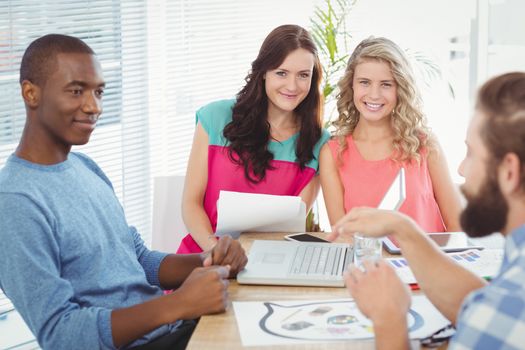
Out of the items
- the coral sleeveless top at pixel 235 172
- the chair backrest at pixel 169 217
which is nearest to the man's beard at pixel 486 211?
the coral sleeveless top at pixel 235 172

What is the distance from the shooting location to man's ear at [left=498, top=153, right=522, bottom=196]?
1305mm

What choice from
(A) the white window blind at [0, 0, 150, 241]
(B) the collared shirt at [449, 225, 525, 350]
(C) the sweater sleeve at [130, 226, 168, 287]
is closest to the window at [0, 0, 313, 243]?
(A) the white window blind at [0, 0, 150, 241]

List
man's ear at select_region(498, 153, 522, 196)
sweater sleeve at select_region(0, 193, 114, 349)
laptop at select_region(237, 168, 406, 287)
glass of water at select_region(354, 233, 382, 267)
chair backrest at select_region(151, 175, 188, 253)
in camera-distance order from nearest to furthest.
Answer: man's ear at select_region(498, 153, 522, 196) < sweater sleeve at select_region(0, 193, 114, 349) < laptop at select_region(237, 168, 406, 287) < glass of water at select_region(354, 233, 382, 267) < chair backrest at select_region(151, 175, 188, 253)

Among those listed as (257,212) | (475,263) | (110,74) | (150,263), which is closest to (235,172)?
(257,212)

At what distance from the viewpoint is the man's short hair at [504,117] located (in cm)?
131

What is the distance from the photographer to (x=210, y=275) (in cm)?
178

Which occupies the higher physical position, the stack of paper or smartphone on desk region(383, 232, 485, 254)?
smartphone on desk region(383, 232, 485, 254)

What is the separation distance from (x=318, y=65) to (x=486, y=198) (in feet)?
5.48

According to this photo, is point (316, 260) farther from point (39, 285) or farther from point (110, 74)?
point (110, 74)

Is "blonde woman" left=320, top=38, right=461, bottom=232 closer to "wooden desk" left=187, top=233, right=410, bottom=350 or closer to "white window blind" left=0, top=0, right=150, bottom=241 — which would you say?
"wooden desk" left=187, top=233, right=410, bottom=350

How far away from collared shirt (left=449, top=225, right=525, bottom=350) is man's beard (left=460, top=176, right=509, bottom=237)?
11 cm

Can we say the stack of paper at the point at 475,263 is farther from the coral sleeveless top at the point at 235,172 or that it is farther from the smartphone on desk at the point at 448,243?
the coral sleeveless top at the point at 235,172

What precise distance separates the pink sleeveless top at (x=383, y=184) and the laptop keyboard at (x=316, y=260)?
2.01ft

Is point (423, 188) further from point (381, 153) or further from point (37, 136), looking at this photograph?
point (37, 136)
